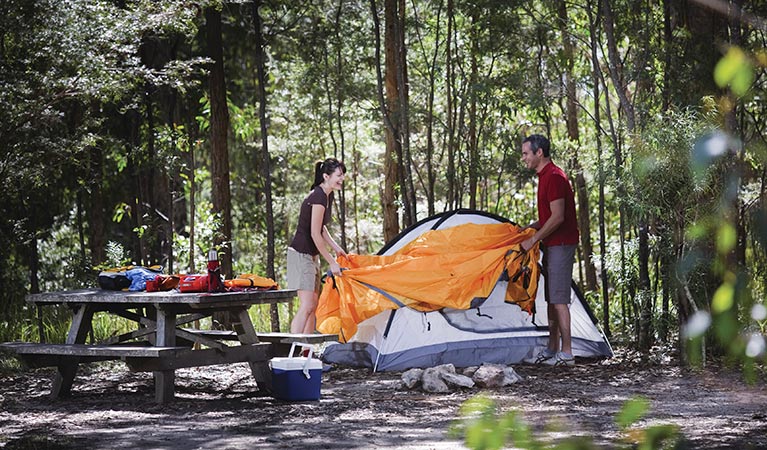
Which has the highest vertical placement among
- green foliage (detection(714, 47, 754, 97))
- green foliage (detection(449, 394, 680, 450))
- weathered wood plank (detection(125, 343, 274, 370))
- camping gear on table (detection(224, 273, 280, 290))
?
green foliage (detection(714, 47, 754, 97))

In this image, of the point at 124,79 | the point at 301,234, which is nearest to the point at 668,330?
the point at 301,234

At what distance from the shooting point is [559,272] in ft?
22.6

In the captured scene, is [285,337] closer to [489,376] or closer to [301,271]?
[301,271]

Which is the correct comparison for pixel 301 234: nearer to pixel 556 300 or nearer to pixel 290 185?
pixel 556 300

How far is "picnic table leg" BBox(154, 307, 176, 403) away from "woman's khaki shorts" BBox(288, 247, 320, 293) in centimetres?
135

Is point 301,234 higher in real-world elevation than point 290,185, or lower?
lower

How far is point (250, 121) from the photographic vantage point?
13.7 metres

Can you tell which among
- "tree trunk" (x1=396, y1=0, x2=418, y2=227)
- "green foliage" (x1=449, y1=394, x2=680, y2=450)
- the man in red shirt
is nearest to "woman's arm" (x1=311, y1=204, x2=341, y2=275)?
the man in red shirt

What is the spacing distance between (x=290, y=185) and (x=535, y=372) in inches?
409

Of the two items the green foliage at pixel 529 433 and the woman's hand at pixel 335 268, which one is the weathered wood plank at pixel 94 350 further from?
the green foliage at pixel 529 433

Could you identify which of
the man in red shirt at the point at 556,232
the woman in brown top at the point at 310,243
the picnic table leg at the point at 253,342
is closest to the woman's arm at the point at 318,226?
the woman in brown top at the point at 310,243

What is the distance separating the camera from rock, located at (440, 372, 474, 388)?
5.98 m

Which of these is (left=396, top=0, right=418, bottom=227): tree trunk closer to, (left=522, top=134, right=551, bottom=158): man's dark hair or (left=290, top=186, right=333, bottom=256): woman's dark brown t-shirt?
(left=522, top=134, right=551, bottom=158): man's dark hair

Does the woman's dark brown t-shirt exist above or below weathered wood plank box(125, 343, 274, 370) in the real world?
above
